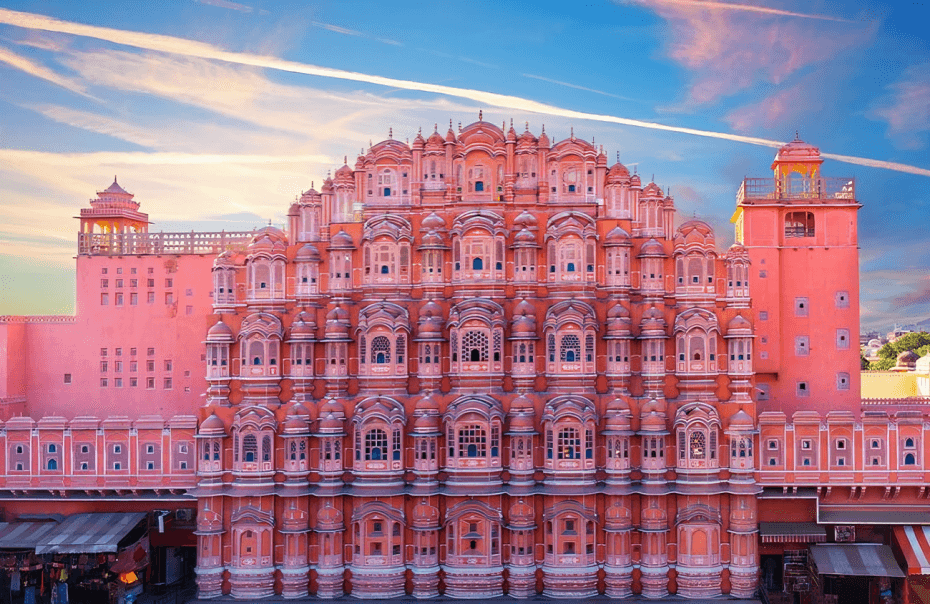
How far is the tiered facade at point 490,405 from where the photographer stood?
3419 centimetres

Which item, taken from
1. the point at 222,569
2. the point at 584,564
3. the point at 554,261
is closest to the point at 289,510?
the point at 222,569

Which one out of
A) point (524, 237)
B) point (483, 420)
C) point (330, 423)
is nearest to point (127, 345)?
point (330, 423)

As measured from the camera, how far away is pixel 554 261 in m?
35.6

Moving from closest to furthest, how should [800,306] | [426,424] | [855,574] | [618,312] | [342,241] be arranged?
1. [855,574]
2. [426,424]
3. [618,312]
4. [342,241]
5. [800,306]

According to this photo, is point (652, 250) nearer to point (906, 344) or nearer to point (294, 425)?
point (294, 425)

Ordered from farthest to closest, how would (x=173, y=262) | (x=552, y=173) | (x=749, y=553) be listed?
(x=173, y=262), (x=552, y=173), (x=749, y=553)

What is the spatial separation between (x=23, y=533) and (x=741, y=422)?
3529cm

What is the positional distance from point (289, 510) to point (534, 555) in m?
11.8

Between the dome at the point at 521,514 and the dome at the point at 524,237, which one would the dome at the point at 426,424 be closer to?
the dome at the point at 521,514

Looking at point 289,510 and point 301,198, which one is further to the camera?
point 301,198

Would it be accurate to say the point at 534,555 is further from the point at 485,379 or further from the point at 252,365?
the point at 252,365

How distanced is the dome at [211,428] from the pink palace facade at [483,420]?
14 centimetres

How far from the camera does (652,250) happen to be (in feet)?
116

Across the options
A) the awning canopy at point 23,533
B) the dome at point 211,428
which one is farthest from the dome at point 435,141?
the awning canopy at point 23,533
